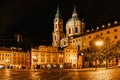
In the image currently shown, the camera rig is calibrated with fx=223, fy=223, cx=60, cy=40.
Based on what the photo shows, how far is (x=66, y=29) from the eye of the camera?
150 m

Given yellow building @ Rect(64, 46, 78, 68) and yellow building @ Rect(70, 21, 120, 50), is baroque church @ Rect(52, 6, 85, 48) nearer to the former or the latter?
yellow building @ Rect(70, 21, 120, 50)

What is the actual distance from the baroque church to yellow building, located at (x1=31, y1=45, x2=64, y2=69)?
1009 inches

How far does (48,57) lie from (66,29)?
42110 mm

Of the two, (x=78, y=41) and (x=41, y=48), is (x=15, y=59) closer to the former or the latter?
(x=41, y=48)

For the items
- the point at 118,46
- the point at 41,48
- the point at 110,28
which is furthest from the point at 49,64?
the point at 118,46

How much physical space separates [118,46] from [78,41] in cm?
4441

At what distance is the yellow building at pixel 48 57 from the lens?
361 ft

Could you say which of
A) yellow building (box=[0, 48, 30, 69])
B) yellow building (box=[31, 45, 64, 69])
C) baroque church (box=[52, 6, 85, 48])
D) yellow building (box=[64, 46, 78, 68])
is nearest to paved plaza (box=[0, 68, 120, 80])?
yellow building (box=[31, 45, 64, 69])

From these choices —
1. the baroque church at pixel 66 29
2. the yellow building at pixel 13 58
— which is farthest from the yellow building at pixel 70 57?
the baroque church at pixel 66 29

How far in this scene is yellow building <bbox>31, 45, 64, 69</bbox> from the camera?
110 metres

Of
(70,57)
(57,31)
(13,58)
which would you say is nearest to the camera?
(70,57)

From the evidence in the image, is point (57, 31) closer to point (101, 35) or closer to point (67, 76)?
point (101, 35)

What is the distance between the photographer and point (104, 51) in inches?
2931

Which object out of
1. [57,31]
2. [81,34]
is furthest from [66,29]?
[81,34]
